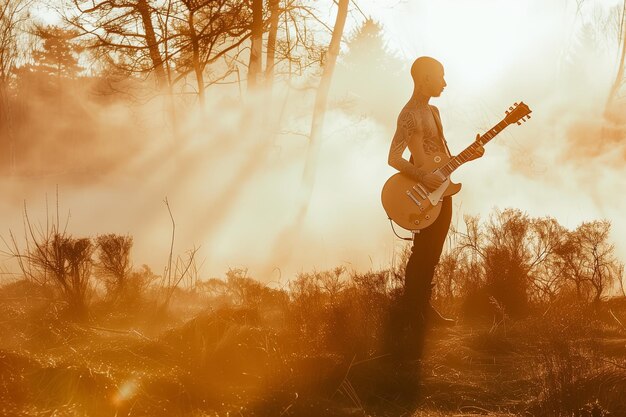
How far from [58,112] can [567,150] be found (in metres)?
37.8

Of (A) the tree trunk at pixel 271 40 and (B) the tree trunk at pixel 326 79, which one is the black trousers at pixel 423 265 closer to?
(B) the tree trunk at pixel 326 79

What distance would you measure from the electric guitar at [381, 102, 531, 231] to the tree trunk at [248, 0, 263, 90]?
6527 mm

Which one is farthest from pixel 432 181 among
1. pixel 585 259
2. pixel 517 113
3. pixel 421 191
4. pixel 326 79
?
pixel 326 79

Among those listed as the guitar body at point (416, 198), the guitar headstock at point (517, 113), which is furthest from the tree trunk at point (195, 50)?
the guitar headstock at point (517, 113)

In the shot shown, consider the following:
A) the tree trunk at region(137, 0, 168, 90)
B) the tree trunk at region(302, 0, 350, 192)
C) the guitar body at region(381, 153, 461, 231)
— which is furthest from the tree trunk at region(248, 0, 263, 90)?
the guitar body at region(381, 153, 461, 231)

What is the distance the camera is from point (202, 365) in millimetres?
4527

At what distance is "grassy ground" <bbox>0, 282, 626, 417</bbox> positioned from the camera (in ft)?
13.0

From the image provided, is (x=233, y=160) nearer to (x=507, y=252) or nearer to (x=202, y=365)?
(x=507, y=252)

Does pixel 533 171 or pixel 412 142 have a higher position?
pixel 533 171

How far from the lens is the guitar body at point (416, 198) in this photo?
549 cm

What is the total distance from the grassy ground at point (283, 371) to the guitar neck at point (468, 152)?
1217mm

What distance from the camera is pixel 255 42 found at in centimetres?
1198

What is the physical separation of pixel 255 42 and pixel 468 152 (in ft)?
23.6

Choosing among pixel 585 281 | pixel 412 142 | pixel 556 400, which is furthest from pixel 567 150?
pixel 556 400
